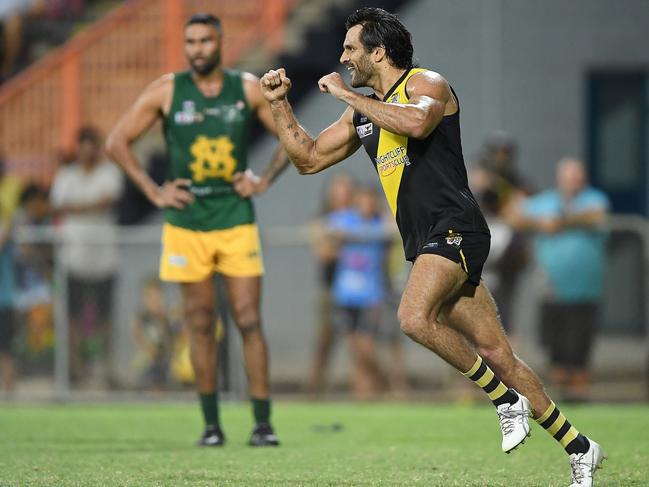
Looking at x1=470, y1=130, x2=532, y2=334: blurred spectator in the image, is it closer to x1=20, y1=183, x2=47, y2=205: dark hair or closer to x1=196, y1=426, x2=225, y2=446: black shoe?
x1=196, y1=426, x2=225, y2=446: black shoe

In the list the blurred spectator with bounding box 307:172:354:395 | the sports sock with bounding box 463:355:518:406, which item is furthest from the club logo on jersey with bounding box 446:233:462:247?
the blurred spectator with bounding box 307:172:354:395

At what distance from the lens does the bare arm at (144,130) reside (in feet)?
32.8

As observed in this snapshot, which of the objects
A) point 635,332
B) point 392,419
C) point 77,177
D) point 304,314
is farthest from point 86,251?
point 635,332

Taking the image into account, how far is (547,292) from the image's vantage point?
46.3 ft

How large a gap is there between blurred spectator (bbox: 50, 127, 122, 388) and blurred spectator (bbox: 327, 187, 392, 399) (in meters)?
2.26

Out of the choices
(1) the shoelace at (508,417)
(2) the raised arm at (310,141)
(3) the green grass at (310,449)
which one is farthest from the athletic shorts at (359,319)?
(1) the shoelace at (508,417)

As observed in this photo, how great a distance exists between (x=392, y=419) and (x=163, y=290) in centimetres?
321

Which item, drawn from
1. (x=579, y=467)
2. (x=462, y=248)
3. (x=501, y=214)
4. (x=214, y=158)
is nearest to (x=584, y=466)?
(x=579, y=467)

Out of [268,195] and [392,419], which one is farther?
[268,195]

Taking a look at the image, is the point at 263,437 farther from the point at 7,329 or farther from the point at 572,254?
the point at 7,329

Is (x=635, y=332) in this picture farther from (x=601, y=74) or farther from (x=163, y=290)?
(x=601, y=74)

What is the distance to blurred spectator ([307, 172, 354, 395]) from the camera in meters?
14.5

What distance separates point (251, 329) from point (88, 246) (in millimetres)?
5203

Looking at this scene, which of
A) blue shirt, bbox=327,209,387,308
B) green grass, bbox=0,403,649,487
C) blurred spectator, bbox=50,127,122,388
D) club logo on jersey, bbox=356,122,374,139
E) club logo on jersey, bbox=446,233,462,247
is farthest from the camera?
blurred spectator, bbox=50,127,122,388
